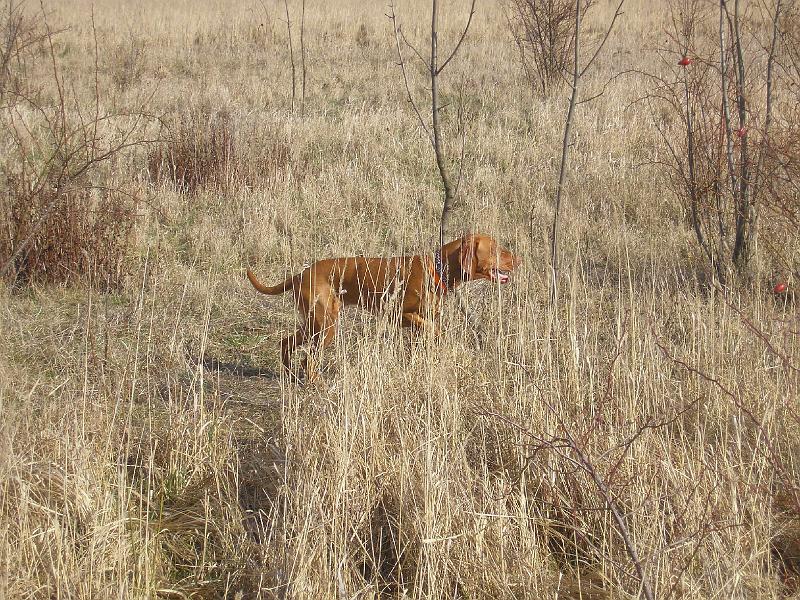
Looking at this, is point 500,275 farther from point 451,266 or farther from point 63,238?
point 63,238

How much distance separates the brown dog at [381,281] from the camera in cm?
400

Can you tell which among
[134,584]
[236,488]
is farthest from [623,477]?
[134,584]

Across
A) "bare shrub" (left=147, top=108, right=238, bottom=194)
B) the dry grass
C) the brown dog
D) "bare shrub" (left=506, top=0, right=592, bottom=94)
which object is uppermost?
"bare shrub" (left=506, top=0, right=592, bottom=94)

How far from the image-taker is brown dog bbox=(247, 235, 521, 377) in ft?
13.1

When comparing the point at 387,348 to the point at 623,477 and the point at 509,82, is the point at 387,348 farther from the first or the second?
the point at 509,82

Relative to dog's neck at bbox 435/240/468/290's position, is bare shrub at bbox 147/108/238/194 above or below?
above

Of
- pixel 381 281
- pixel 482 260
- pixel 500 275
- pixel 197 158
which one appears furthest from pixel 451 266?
pixel 197 158

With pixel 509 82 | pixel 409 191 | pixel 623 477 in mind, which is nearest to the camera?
pixel 623 477

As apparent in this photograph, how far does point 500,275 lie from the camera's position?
13.8 feet

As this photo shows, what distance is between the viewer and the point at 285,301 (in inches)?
211

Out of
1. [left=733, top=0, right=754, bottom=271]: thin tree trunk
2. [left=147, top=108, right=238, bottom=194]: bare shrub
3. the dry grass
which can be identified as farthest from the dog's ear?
[left=147, top=108, right=238, bottom=194]: bare shrub

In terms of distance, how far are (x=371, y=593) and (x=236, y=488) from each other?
783mm

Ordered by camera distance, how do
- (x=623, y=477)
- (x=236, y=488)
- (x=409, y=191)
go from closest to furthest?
1. (x=623, y=477)
2. (x=236, y=488)
3. (x=409, y=191)

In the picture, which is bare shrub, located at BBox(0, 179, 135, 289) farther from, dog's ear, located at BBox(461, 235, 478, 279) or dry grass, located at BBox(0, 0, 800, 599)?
dog's ear, located at BBox(461, 235, 478, 279)
